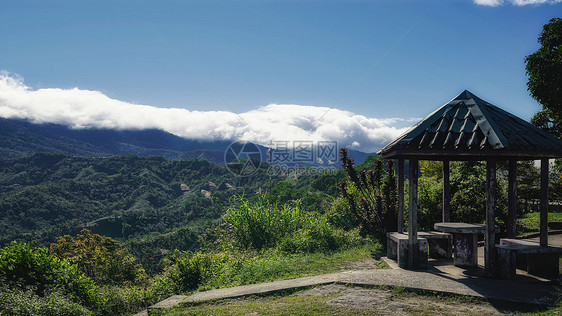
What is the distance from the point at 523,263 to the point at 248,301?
546 cm

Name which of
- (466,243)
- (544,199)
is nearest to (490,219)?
(466,243)

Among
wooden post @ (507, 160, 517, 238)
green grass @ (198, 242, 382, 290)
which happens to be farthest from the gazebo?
green grass @ (198, 242, 382, 290)

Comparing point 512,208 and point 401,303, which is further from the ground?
point 512,208

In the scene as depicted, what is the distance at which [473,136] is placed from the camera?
6402 mm

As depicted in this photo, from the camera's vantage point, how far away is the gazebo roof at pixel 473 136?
20.4 ft

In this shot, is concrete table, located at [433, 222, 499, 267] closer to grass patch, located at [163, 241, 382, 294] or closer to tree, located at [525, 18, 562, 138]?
grass patch, located at [163, 241, 382, 294]

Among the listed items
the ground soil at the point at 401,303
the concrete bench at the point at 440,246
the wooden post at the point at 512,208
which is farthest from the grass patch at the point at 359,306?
the wooden post at the point at 512,208

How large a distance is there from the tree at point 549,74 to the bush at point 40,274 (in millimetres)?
16225

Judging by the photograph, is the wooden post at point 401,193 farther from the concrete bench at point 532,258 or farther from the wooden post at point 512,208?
the wooden post at point 512,208

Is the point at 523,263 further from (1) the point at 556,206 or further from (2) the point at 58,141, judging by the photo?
(2) the point at 58,141

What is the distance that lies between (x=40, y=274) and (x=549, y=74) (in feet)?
55.3

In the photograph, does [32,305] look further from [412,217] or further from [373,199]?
[373,199]

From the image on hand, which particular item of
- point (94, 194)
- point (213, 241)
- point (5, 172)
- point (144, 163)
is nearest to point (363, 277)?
point (213, 241)

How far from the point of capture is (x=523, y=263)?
712cm
